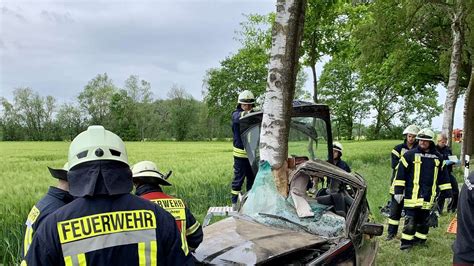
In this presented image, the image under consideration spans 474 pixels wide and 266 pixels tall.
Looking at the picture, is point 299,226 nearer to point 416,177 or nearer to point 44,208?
point 44,208

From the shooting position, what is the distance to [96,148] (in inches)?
80.1

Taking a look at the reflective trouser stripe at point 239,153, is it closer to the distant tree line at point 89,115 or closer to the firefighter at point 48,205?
the firefighter at point 48,205

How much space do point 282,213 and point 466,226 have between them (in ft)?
5.33

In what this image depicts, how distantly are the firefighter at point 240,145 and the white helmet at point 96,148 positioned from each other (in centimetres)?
464

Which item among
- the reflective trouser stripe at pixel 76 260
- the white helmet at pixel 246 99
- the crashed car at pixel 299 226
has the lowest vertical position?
the crashed car at pixel 299 226

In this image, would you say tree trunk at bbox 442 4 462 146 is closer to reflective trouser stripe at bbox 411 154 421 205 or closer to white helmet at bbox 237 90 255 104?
reflective trouser stripe at bbox 411 154 421 205

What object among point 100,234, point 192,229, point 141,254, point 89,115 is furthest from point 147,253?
point 89,115

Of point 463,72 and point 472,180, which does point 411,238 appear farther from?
point 463,72

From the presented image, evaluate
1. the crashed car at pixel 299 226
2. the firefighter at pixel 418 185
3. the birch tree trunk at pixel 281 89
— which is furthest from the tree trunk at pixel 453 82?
the birch tree trunk at pixel 281 89

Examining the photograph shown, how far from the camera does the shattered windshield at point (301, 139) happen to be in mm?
6004

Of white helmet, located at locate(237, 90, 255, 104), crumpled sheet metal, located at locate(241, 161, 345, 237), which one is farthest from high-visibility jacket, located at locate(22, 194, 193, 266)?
white helmet, located at locate(237, 90, 255, 104)

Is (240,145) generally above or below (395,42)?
below

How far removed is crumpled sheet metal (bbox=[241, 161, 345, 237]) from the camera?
13.2ft

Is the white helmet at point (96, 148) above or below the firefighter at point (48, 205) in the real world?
above
